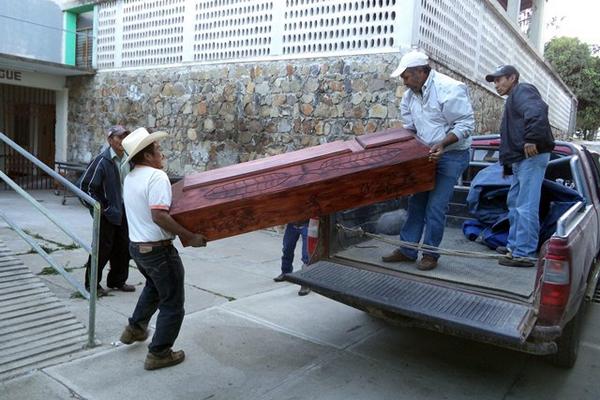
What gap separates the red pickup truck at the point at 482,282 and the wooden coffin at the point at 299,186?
0.65 meters

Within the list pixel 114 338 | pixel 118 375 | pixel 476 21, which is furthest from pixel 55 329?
pixel 476 21

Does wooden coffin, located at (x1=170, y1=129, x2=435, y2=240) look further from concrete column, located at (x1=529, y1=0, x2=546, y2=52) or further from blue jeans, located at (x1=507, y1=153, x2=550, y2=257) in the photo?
concrete column, located at (x1=529, y1=0, x2=546, y2=52)

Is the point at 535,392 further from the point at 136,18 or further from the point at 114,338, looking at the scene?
the point at 136,18

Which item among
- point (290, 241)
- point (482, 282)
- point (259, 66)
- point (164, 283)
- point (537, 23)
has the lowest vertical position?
point (290, 241)

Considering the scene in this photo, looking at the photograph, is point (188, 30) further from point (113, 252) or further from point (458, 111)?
point (458, 111)

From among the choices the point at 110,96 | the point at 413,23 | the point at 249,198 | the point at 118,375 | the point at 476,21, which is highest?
the point at 476,21

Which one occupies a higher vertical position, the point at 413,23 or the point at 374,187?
the point at 413,23

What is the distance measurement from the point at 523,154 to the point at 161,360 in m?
3.26

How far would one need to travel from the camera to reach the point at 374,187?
343 cm

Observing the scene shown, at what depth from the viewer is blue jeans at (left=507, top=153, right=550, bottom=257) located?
4.04 m

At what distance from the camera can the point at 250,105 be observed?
9.16 metres

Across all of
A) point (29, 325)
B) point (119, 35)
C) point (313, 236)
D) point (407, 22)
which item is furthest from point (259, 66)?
point (29, 325)

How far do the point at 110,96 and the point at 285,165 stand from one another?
9.76 metres

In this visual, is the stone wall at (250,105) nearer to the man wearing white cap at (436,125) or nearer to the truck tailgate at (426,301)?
the man wearing white cap at (436,125)
